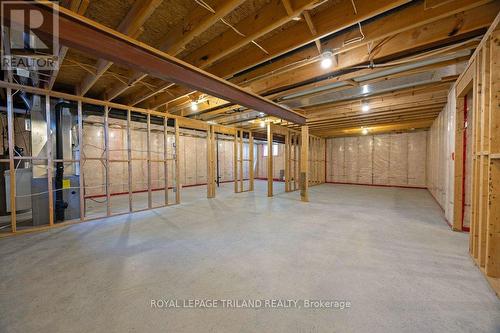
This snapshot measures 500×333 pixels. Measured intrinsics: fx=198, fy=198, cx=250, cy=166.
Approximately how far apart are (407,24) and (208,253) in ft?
11.1

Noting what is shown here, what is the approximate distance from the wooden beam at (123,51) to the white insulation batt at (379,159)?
8.52 m

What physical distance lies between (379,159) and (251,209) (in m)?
7.23

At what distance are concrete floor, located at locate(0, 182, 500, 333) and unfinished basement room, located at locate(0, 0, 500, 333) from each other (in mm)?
17

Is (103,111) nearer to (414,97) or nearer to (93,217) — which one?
(93,217)

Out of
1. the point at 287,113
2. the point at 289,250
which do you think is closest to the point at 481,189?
the point at 289,250

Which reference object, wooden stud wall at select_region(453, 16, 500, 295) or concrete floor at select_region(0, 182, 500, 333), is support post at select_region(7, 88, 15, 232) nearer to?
concrete floor at select_region(0, 182, 500, 333)

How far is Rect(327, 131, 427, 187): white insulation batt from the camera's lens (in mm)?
8133

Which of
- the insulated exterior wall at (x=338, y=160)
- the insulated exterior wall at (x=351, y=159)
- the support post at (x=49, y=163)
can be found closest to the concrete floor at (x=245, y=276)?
the support post at (x=49, y=163)

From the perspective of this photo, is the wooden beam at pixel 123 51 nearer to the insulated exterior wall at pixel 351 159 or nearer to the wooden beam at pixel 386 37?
the wooden beam at pixel 386 37

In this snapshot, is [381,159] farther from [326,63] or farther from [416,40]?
[326,63]

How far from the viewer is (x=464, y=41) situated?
7.43ft

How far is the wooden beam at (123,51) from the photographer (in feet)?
5.13

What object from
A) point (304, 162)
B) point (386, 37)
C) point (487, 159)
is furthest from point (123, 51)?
point (304, 162)

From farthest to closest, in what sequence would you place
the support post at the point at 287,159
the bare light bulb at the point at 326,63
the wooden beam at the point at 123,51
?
the support post at the point at 287,159, the bare light bulb at the point at 326,63, the wooden beam at the point at 123,51
